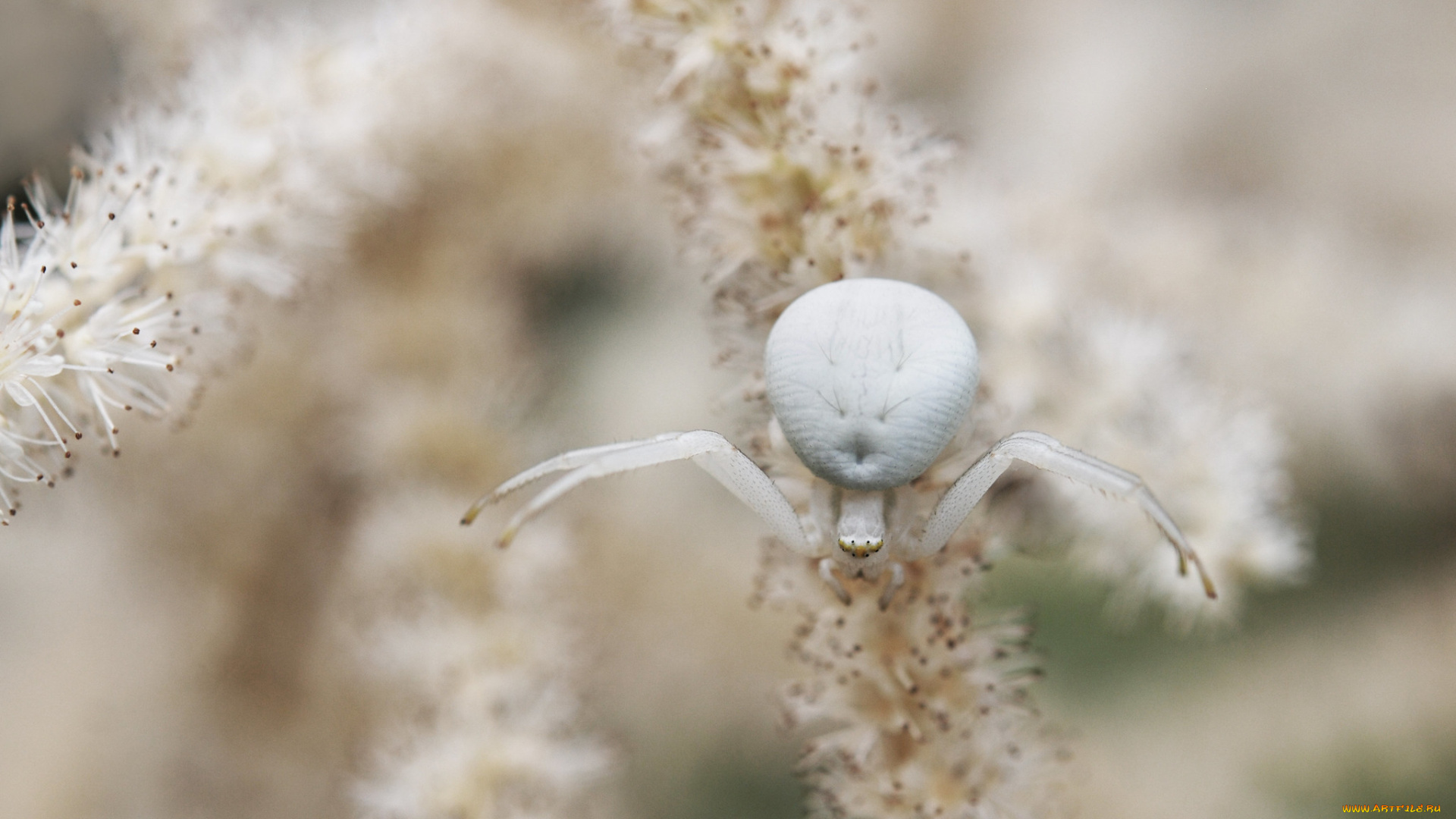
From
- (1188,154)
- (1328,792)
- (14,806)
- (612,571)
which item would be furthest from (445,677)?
(1188,154)

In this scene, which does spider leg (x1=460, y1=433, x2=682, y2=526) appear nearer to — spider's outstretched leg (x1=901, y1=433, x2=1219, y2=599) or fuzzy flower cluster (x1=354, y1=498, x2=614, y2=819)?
spider's outstretched leg (x1=901, y1=433, x2=1219, y2=599)

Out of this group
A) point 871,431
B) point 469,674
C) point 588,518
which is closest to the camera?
point 871,431

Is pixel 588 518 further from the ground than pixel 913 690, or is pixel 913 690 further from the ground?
pixel 588 518

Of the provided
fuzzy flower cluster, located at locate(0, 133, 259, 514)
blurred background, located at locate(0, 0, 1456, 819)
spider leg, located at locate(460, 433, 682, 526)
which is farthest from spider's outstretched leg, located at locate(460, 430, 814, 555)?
blurred background, located at locate(0, 0, 1456, 819)

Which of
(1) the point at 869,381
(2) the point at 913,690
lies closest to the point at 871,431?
(1) the point at 869,381

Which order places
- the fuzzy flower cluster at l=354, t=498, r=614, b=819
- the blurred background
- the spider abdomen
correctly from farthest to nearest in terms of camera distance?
the blurred background < the fuzzy flower cluster at l=354, t=498, r=614, b=819 < the spider abdomen

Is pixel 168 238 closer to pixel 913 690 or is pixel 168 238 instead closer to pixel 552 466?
pixel 552 466

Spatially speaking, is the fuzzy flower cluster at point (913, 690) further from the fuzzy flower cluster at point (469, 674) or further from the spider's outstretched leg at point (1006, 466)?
the fuzzy flower cluster at point (469, 674)
